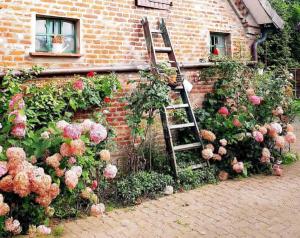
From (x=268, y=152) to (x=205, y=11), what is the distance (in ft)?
11.5

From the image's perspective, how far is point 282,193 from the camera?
5262mm

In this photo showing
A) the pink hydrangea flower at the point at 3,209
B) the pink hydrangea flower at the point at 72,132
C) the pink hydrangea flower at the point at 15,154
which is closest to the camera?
the pink hydrangea flower at the point at 3,209

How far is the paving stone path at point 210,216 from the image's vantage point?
3916 millimetres

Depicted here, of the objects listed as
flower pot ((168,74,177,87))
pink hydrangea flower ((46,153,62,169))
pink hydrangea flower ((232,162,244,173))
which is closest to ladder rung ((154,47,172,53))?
flower pot ((168,74,177,87))

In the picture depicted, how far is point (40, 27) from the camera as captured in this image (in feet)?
18.5

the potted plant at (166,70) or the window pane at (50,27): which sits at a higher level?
the window pane at (50,27)

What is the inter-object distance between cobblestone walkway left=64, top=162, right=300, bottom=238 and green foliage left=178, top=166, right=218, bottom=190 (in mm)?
189

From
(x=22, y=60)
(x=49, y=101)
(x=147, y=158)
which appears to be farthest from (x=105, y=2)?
(x=147, y=158)

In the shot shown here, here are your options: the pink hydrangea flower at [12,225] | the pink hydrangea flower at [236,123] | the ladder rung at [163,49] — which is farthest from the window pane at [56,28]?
the pink hydrangea flower at [236,123]

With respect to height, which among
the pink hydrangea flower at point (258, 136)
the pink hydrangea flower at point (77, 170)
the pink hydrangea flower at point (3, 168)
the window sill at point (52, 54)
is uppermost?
the window sill at point (52, 54)

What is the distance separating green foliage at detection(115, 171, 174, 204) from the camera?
16.2ft

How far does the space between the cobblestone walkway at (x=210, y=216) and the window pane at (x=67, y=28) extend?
320 centimetres

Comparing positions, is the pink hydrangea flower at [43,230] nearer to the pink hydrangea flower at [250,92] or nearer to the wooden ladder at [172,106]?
the wooden ladder at [172,106]

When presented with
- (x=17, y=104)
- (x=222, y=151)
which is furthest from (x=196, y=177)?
(x=17, y=104)
